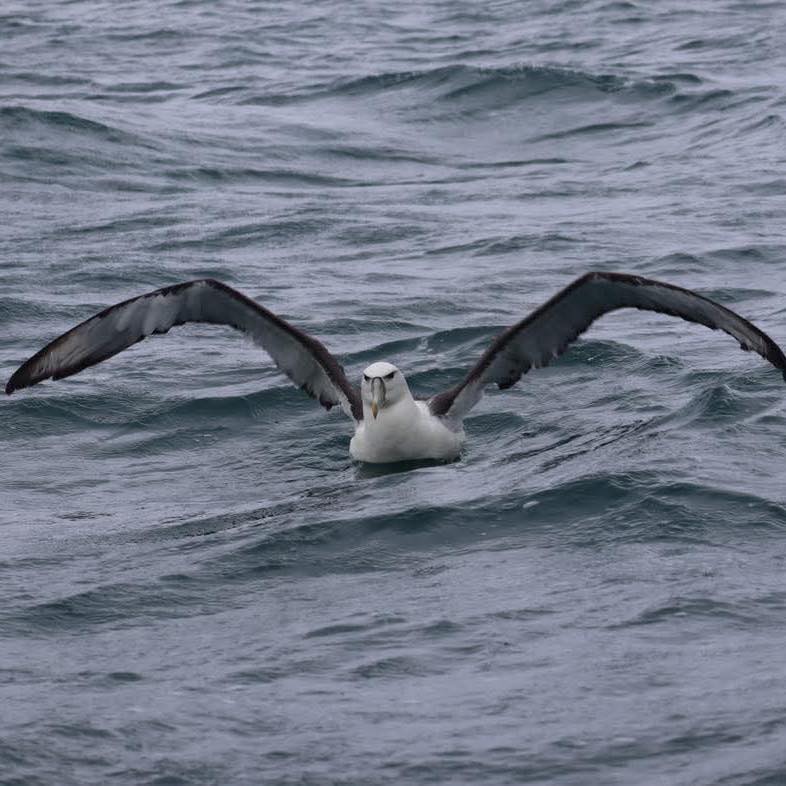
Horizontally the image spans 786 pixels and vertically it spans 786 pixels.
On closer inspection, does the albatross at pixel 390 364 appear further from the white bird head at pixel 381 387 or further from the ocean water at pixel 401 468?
the ocean water at pixel 401 468

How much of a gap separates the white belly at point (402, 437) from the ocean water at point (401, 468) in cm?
16

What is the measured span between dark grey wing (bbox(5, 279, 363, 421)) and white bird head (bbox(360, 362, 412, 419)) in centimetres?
65

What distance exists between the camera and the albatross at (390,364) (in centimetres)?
1170

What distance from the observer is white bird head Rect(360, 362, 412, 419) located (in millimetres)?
11555

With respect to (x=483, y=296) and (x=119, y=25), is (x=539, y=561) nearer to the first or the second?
(x=483, y=296)

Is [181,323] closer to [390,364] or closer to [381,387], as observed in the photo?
[390,364]

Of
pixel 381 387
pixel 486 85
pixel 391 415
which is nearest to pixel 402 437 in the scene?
pixel 391 415

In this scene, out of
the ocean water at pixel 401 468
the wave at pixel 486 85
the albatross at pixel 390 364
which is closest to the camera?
the ocean water at pixel 401 468

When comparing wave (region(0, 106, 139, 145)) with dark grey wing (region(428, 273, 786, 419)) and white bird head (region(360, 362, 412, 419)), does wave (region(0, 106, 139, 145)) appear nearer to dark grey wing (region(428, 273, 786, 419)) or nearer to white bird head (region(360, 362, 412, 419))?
dark grey wing (region(428, 273, 786, 419))

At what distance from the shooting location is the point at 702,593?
8.64 metres

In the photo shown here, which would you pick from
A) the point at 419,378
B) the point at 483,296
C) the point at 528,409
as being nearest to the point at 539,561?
the point at 528,409

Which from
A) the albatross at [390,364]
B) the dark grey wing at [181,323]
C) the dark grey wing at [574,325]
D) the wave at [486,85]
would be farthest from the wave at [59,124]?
the dark grey wing at [574,325]

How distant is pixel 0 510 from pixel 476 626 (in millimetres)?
3665

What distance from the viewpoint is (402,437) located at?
465 inches
